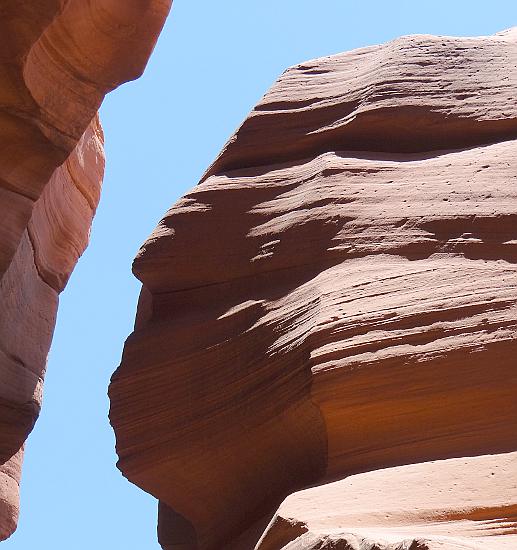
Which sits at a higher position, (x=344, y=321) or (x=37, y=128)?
(x=37, y=128)

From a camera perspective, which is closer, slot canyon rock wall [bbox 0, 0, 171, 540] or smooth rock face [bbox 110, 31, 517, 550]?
smooth rock face [bbox 110, 31, 517, 550]

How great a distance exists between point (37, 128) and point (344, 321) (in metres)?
1.26

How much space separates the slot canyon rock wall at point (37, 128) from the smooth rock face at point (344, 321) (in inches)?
18.4

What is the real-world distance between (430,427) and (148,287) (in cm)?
118

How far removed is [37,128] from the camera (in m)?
3.67

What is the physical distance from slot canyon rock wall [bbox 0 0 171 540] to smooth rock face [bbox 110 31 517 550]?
468 millimetres

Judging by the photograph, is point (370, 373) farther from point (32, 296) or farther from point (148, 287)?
point (32, 296)

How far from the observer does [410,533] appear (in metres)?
2.56

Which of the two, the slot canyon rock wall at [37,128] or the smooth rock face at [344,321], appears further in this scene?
the slot canyon rock wall at [37,128]

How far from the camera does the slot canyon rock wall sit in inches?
141

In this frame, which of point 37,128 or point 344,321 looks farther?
point 37,128

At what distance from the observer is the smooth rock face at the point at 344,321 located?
9.26 feet

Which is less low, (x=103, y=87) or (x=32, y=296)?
(x=103, y=87)

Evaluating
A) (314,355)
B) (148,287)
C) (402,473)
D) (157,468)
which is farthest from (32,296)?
(402,473)
